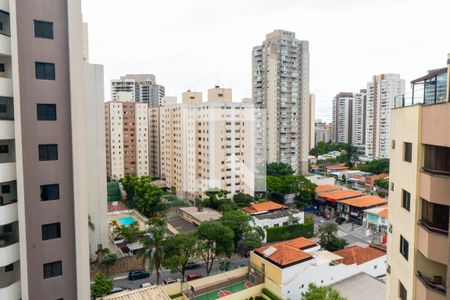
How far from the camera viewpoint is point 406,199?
6.78 m

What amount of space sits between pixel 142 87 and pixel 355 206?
56198 mm

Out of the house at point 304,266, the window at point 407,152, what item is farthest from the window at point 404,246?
the house at point 304,266

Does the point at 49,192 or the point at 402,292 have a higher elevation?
the point at 49,192

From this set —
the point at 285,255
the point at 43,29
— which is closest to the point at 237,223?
the point at 285,255

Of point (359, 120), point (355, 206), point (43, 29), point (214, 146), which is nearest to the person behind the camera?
point (43, 29)

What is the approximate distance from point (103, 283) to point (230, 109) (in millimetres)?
25091

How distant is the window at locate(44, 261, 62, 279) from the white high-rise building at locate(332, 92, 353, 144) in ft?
259

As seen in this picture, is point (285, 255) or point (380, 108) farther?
point (380, 108)

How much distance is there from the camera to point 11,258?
8.98 meters

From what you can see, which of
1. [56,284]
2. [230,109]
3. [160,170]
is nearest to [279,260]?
[56,284]

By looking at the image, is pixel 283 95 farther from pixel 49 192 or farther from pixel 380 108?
pixel 49 192

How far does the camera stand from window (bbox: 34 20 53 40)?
30.4ft

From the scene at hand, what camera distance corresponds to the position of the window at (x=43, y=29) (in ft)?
30.4

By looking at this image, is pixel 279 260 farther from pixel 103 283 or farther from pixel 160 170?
pixel 160 170
